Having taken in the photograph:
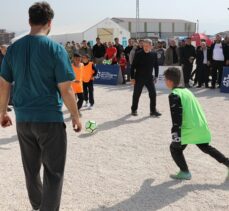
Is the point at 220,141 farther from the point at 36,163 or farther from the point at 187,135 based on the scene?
the point at 36,163

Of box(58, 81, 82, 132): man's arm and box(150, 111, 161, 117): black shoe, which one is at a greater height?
box(58, 81, 82, 132): man's arm

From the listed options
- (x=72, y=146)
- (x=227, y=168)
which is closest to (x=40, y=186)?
(x=227, y=168)

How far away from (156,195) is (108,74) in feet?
38.5

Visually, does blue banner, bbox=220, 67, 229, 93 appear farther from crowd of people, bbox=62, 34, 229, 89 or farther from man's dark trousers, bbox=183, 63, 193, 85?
man's dark trousers, bbox=183, 63, 193, 85

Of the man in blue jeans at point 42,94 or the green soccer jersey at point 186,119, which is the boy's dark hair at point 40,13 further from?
the green soccer jersey at point 186,119

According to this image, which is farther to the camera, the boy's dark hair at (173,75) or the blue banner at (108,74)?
the blue banner at (108,74)

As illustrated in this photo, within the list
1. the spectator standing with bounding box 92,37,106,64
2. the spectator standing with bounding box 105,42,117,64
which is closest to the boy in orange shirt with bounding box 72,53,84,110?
the spectator standing with bounding box 105,42,117,64

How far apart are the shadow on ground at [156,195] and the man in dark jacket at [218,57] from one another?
933 cm

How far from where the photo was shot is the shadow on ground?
13.2ft

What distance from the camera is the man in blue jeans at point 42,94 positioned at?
2.99m

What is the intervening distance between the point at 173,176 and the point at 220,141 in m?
2.19

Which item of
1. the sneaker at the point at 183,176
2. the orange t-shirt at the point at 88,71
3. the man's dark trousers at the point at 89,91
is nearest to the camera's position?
the sneaker at the point at 183,176

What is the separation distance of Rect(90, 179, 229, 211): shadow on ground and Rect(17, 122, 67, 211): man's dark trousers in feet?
2.74

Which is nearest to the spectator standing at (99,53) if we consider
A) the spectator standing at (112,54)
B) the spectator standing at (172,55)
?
the spectator standing at (112,54)
